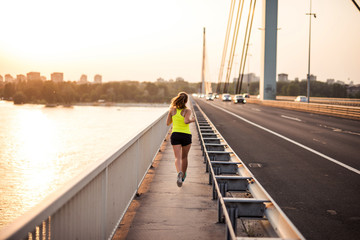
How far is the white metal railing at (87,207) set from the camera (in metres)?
2.08

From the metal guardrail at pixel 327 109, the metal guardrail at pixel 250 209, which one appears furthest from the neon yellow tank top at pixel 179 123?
the metal guardrail at pixel 327 109

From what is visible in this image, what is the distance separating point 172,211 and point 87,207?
235 cm

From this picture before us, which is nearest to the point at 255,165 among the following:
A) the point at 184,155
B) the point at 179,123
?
the point at 184,155

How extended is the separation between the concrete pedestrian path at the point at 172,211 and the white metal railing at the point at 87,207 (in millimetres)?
248

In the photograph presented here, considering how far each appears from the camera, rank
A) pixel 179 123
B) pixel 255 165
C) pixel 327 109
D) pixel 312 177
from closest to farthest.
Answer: pixel 179 123, pixel 312 177, pixel 255 165, pixel 327 109

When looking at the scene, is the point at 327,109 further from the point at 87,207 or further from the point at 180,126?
the point at 87,207

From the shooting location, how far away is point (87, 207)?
10.3 feet

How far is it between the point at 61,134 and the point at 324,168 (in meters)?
138

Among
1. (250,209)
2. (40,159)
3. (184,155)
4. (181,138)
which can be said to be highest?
(181,138)

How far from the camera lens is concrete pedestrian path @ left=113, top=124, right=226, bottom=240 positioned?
443cm

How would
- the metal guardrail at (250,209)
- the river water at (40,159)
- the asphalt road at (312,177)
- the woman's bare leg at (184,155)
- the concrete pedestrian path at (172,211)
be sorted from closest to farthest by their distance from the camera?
the metal guardrail at (250,209), the concrete pedestrian path at (172,211), the asphalt road at (312,177), the woman's bare leg at (184,155), the river water at (40,159)

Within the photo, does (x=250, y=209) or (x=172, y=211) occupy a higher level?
(x=250, y=209)

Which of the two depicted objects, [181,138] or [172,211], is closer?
[172,211]

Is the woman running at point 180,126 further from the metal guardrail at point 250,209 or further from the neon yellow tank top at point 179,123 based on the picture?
the metal guardrail at point 250,209
